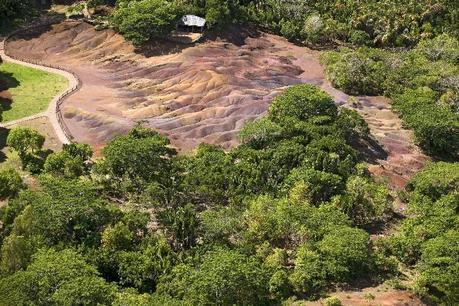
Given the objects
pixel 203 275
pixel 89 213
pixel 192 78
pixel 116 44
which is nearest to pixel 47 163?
pixel 89 213

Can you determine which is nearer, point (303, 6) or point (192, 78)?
point (192, 78)

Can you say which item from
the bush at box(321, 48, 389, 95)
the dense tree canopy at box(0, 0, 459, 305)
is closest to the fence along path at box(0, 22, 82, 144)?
the dense tree canopy at box(0, 0, 459, 305)

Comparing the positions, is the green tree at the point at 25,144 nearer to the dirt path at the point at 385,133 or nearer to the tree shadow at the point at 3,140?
the tree shadow at the point at 3,140

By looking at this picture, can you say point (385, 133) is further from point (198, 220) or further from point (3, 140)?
point (3, 140)

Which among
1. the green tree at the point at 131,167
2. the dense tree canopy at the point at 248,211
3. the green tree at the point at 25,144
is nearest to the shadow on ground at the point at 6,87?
the green tree at the point at 25,144

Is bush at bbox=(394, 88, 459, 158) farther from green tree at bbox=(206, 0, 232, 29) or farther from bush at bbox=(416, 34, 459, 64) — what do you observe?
green tree at bbox=(206, 0, 232, 29)

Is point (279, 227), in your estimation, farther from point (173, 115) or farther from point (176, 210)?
point (173, 115)
